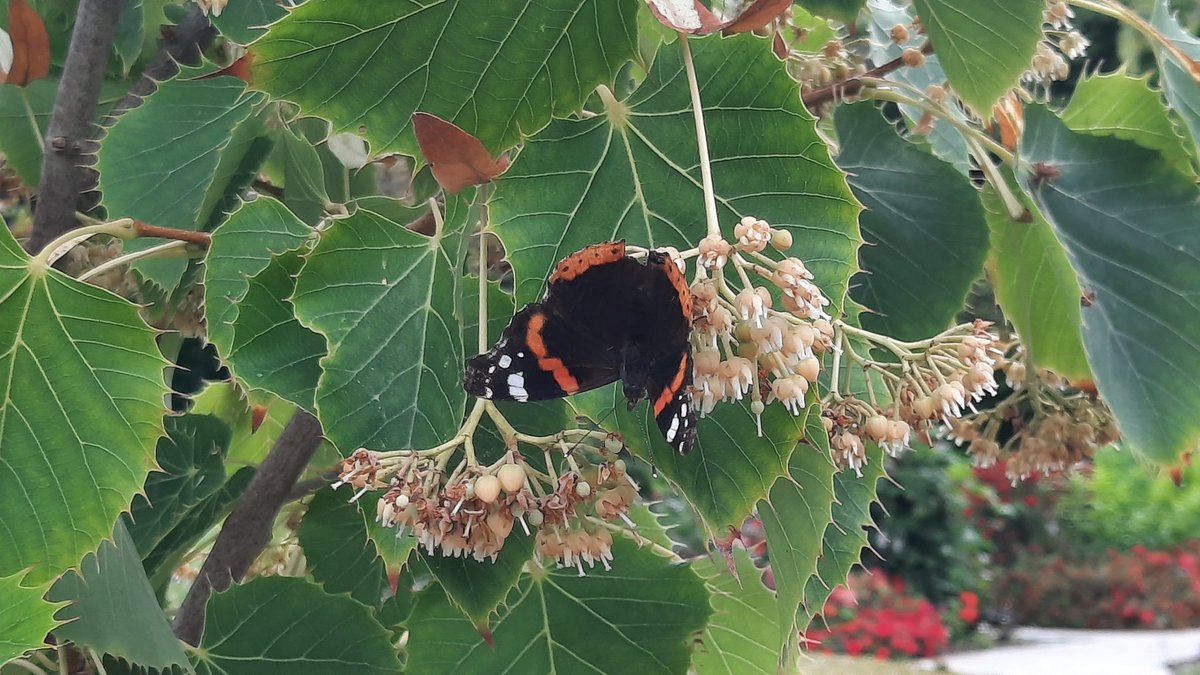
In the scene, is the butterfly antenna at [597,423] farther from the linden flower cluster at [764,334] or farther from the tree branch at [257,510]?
the tree branch at [257,510]

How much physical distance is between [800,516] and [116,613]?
55 cm

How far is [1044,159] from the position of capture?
36.8 inches

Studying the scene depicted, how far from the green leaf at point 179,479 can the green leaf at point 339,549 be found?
0.13 meters

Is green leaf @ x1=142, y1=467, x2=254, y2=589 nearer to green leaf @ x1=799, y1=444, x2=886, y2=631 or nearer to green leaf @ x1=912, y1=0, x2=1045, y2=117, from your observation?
green leaf @ x1=799, y1=444, x2=886, y2=631

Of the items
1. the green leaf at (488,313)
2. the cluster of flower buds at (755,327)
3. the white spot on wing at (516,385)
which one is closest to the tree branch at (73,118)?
the green leaf at (488,313)

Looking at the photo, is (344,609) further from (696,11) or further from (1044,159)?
(1044,159)

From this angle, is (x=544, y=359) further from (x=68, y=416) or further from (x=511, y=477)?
(x=68, y=416)

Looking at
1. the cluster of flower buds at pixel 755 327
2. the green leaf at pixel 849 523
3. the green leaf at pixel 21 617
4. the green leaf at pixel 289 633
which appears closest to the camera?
the cluster of flower buds at pixel 755 327

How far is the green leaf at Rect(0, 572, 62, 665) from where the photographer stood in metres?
0.64

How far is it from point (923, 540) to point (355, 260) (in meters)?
5.95

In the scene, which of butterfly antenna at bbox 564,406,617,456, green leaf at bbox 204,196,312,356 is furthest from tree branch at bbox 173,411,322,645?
butterfly antenna at bbox 564,406,617,456

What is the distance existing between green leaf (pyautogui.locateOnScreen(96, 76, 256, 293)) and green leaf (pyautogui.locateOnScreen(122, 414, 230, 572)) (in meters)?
0.18

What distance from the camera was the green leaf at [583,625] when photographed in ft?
2.80

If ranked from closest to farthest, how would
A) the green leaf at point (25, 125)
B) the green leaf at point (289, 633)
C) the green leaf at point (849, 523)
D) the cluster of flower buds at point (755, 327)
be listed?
the cluster of flower buds at point (755, 327) → the green leaf at point (849, 523) → the green leaf at point (289, 633) → the green leaf at point (25, 125)
